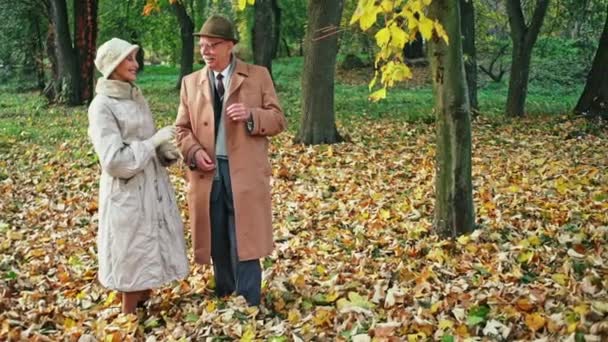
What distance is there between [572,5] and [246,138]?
15688mm

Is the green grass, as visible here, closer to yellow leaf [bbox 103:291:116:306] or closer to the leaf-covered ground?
the leaf-covered ground

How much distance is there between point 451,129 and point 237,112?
95.8 inches

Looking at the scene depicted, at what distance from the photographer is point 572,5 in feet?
59.7

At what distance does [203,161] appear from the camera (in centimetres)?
486

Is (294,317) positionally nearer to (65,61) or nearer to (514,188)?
(514,188)

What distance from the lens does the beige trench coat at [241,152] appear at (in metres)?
4.90

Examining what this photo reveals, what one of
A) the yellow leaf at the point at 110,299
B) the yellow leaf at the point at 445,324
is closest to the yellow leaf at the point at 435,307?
the yellow leaf at the point at 445,324

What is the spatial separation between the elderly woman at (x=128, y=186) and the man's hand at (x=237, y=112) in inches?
17.9

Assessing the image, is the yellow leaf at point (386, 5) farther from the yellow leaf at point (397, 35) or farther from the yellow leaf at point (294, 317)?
the yellow leaf at point (294, 317)

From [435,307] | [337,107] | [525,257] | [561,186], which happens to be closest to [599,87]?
[561,186]

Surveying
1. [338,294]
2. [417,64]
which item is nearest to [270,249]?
[338,294]

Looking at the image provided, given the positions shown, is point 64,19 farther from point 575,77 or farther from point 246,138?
point 575,77

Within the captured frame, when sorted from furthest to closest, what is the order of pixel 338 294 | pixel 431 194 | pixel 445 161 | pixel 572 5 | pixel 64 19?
pixel 64 19 → pixel 572 5 → pixel 431 194 → pixel 445 161 → pixel 338 294

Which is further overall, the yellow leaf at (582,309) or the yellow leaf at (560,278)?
the yellow leaf at (560,278)
